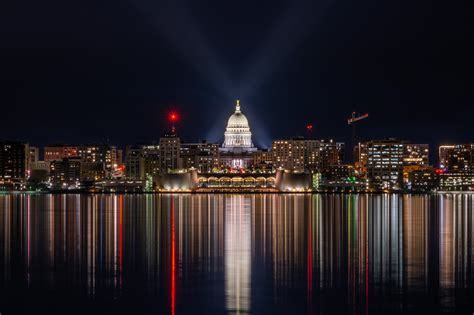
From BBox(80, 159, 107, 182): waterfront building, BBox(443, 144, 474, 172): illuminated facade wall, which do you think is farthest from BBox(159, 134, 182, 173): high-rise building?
BBox(443, 144, 474, 172): illuminated facade wall

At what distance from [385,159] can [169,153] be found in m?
39.4

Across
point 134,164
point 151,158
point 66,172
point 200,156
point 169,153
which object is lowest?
point 66,172

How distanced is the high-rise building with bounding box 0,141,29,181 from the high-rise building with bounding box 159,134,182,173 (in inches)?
958

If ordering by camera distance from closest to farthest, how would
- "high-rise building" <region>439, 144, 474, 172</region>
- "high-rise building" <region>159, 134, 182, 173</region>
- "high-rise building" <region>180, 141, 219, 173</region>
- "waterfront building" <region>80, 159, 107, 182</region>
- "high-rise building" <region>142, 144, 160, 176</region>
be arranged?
"waterfront building" <region>80, 159, 107, 182</region> → "high-rise building" <region>142, 144, 160, 176</region> → "high-rise building" <region>159, 134, 182, 173</region> → "high-rise building" <region>180, 141, 219, 173</region> → "high-rise building" <region>439, 144, 474, 172</region>

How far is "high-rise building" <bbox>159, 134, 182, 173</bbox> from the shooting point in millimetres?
183625

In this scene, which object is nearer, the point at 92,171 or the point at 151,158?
the point at 92,171

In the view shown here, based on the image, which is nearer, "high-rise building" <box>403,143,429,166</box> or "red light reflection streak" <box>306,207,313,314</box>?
"red light reflection streak" <box>306,207,313,314</box>

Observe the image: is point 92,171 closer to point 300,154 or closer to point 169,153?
point 169,153

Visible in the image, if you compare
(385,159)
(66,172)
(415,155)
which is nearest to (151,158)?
(66,172)

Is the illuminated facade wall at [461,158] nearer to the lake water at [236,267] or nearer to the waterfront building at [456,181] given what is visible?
the waterfront building at [456,181]

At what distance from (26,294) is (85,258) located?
9.00 metres

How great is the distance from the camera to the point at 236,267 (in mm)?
36594

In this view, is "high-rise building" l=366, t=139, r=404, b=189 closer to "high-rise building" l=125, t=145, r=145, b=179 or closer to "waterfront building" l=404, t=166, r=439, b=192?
"waterfront building" l=404, t=166, r=439, b=192

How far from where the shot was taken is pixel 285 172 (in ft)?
516
